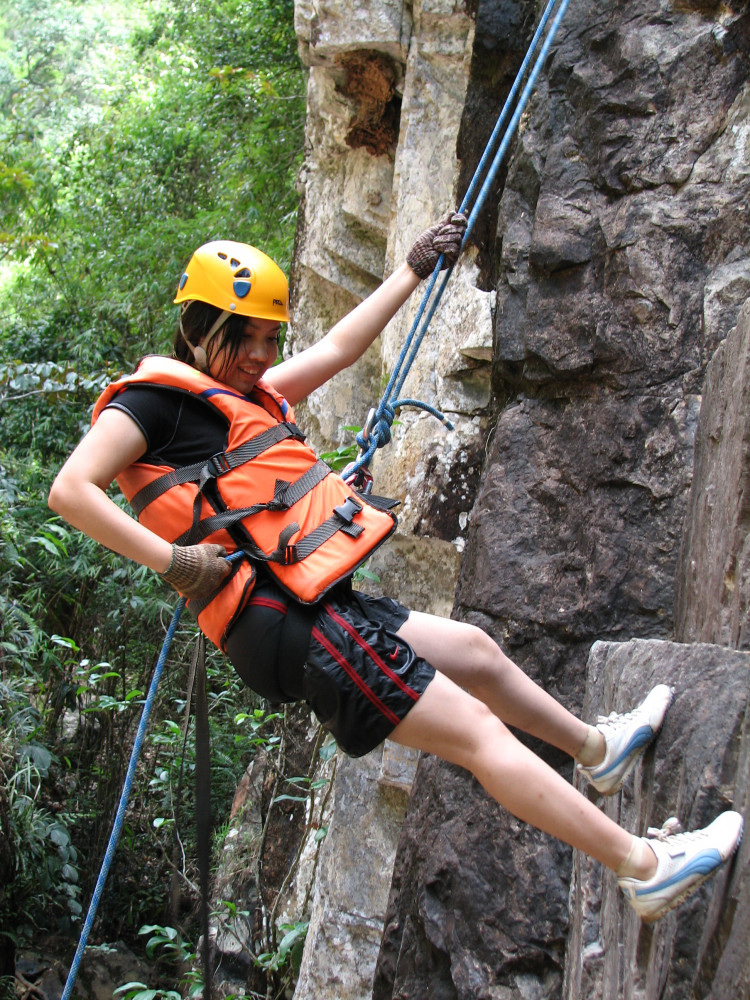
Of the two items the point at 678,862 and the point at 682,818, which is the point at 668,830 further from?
the point at 678,862

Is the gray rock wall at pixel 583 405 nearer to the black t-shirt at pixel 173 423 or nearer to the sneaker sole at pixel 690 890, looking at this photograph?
the sneaker sole at pixel 690 890

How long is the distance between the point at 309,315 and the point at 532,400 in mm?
3171

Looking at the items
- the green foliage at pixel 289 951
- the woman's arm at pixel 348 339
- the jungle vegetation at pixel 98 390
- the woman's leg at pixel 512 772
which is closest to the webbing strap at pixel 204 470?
the woman's arm at pixel 348 339

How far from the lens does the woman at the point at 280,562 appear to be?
6.16 ft

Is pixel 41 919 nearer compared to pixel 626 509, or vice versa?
pixel 626 509

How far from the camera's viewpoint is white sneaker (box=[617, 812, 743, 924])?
1.48m

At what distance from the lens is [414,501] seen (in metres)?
3.82

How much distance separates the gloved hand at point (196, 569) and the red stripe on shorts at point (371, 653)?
26 centimetres

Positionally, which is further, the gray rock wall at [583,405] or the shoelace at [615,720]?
the gray rock wall at [583,405]

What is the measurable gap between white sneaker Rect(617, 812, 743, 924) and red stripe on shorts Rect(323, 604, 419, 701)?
0.55 meters

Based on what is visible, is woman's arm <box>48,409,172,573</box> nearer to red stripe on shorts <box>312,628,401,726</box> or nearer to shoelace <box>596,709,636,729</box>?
red stripe on shorts <box>312,628,401,726</box>

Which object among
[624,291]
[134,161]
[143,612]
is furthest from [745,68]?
[134,161]

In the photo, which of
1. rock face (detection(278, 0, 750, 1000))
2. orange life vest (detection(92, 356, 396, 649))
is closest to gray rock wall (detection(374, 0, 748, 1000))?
rock face (detection(278, 0, 750, 1000))

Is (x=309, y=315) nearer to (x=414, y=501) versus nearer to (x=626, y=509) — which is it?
(x=414, y=501)
